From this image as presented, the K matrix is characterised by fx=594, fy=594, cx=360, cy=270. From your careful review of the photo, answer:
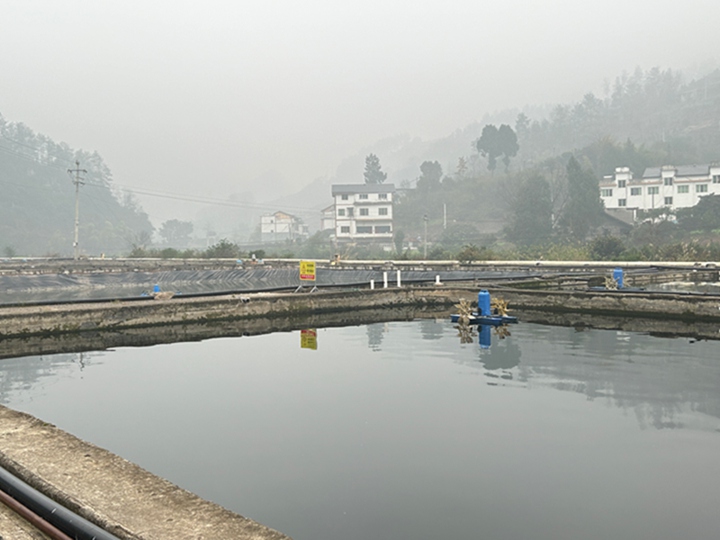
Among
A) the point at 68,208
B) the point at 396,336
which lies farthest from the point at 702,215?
the point at 68,208

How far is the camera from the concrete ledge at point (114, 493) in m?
6.83

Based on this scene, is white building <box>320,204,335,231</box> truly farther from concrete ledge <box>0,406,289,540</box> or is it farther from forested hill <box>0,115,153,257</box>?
concrete ledge <box>0,406,289,540</box>

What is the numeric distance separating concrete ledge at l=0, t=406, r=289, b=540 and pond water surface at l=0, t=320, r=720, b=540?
1418 mm

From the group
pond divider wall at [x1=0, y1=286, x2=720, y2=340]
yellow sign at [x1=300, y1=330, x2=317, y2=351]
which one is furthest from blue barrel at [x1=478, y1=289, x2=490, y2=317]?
yellow sign at [x1=300, y1=330, x2=317, y2=351]

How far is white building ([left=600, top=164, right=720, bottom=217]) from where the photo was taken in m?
104

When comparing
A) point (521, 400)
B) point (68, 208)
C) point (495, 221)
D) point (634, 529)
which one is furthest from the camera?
point (68, 208)

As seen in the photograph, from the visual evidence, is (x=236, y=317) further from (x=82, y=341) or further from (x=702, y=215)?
(x=702, y=215)

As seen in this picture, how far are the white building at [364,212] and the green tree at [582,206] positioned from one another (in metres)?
42.3

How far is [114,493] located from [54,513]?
1.19 m

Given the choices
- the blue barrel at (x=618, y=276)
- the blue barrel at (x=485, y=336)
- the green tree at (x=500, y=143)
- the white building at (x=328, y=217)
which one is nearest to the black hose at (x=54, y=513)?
the blue barrel at (x=485, y=336)

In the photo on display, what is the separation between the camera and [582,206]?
342ft

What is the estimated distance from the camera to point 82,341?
25422 millimetres

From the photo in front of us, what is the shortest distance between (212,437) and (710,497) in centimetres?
920

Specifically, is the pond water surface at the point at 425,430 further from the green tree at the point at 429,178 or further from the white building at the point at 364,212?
the green tree at the point at 429,178
